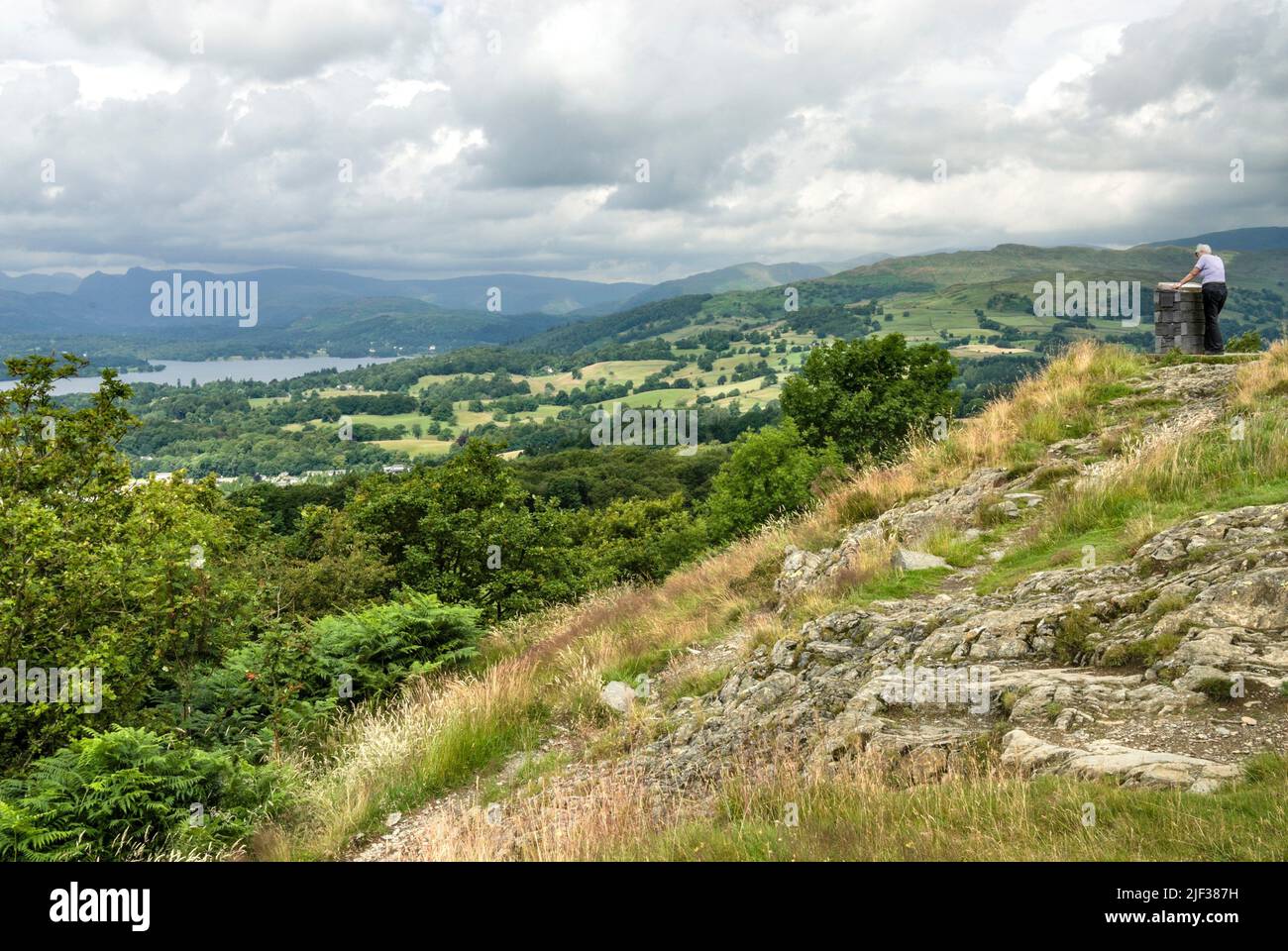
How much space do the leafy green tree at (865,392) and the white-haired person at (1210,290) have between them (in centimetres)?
1994

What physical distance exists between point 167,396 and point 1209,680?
211 meters

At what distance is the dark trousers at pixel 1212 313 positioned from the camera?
55.8 ft

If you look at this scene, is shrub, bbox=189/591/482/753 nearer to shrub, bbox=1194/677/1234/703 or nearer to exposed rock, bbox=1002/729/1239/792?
exposed rock, bbox=1002/729/1239/792

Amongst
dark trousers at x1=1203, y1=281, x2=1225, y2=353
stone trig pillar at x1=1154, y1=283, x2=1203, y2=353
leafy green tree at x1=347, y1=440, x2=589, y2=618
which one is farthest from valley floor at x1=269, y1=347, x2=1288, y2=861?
leafy green tree at x1=347, y1=440, x2=589, y2=618

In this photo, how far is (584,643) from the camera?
11.9 meters

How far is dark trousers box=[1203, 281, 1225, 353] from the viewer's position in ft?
55.8

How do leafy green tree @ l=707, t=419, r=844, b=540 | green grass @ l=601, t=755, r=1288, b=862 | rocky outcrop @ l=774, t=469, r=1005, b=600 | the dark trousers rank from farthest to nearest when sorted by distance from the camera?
leafy green tree @ l=707, t=419, r=844, b=540
the dark trousers
rocky outcrop @ l=774, t=469, r=1005, b=600
green grass @ l=601, t=755, r=1288, b=862

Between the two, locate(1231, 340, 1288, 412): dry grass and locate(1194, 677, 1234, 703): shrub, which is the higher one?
locate(1231, 340, 1288, 412): dry grass

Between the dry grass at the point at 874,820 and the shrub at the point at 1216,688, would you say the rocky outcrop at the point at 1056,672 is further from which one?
the dry grass at the point at 874,820

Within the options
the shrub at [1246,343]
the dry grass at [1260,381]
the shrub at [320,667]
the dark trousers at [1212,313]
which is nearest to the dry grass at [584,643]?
the shrub at [320,667]

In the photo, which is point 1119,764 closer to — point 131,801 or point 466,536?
point 131,801

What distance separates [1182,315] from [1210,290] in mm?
757

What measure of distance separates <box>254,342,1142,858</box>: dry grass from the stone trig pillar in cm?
224

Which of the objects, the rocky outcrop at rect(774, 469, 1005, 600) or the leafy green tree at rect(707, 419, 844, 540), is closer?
the rocky outcrop at rect(774, 469, 1005, 600)
